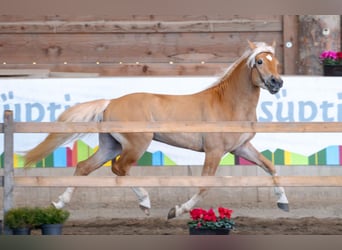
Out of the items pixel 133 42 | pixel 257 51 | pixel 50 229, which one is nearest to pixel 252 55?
pixel 257 51

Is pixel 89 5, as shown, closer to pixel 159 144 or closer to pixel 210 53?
pixel 159 144

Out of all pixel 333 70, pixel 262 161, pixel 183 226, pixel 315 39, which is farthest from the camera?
pixel 315 39

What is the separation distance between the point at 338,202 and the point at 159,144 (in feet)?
6.78

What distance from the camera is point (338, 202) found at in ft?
38.8

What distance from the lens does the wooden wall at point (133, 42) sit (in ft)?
45.9

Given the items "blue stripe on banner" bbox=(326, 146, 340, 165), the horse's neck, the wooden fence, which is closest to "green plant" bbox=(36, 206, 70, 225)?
the wooden fence

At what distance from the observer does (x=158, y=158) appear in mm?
11695

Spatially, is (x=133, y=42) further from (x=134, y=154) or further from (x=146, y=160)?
(x=134, y=154)

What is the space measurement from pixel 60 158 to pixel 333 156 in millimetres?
2964

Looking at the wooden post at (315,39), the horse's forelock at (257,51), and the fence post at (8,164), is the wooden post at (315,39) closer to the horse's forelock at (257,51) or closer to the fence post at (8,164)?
the horse's forelock at (257,51)

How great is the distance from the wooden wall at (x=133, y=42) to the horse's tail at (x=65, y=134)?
307 centimetres

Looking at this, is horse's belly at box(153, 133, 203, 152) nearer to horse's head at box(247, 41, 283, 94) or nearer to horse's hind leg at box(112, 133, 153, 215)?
horse's hind leg at box(112, 133, 153, 215)

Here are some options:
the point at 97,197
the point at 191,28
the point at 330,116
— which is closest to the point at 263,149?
the point at 330,116

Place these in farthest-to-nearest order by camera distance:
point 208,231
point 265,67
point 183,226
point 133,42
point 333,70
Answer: point 133,42 < point 333,70 < point 265,67 < point 183,226 < point 208,231
